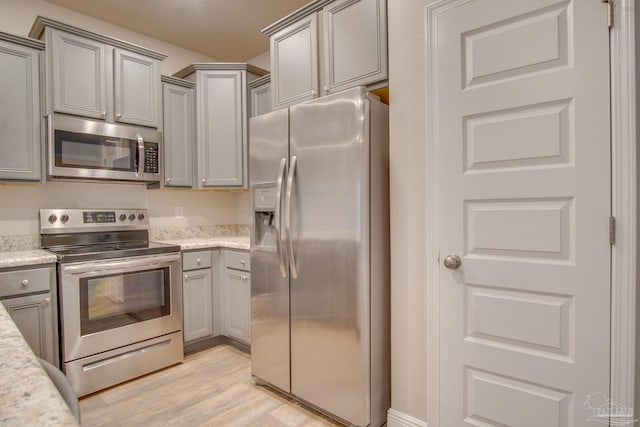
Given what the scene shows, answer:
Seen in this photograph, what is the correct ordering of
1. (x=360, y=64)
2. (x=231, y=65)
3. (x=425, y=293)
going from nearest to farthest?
(x=425, y=293)
(x=360, y=64)
(x=231, y=65)

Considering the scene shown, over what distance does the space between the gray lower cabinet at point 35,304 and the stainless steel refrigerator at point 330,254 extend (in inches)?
51.9

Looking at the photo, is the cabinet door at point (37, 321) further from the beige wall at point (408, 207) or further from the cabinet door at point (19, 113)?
the beige wall at point (408, 207)

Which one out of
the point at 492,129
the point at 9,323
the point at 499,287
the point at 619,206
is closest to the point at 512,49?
the point at 492,129

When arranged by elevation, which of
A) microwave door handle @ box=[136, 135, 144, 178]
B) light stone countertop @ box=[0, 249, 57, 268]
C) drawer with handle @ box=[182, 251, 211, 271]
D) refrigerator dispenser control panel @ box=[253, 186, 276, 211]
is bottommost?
drawer with handle @ box=[182, 251, 211, 271]

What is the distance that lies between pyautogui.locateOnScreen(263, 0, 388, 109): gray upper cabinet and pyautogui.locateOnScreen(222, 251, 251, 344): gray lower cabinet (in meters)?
1.27

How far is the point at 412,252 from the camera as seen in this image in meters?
1.82

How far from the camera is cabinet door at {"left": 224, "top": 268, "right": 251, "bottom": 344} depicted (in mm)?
2828

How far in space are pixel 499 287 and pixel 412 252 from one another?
435 mm

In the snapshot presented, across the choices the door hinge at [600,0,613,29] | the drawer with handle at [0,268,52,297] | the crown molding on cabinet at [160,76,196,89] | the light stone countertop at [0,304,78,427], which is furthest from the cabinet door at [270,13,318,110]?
the light stone countertop at [0,304,78,427]

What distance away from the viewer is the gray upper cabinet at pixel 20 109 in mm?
2271

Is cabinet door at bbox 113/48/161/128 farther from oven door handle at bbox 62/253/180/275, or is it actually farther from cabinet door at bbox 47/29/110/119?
oven door handle at bbox 62/253/180/275

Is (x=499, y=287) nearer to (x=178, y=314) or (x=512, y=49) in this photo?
(x=512, y=49)

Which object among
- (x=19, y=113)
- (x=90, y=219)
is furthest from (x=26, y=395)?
(x=90, y=219)

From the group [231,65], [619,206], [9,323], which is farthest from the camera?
[231,65]
